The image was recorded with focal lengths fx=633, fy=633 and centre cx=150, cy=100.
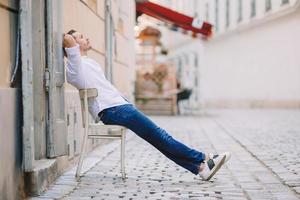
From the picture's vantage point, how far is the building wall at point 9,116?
4691 millimetres

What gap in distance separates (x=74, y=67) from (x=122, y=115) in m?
0.64

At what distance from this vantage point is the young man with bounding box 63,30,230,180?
5961 millimetres

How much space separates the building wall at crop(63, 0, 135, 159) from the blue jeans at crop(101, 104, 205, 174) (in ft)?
3.29

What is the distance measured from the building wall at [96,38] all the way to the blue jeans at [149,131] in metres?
1.00

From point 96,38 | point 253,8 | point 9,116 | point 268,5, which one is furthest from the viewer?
point 253,8

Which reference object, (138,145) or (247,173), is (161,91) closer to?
(138,145)

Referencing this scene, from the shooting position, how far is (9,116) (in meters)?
4.85

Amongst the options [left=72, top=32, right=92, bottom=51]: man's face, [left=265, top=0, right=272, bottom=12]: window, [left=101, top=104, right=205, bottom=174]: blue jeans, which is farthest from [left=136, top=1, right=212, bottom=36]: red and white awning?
[left=101, top=104, right=205, bottom=174]: blue jeans

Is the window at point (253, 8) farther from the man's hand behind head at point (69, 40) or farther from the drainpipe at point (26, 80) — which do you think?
the drainpipe at point (26, 80)

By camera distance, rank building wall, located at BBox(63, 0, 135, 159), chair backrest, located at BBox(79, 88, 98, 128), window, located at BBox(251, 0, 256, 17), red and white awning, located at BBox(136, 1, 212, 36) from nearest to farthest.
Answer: chair backrest, located at BBox(79, 88, 98, 128) < building wall, located at BBox(63, 0, 135, 159) < red and white awning, located at BBox(136, 1, 212, 36) < window, located at BBox(251, 0, 256, 17)

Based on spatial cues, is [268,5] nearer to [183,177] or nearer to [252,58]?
[252,58]

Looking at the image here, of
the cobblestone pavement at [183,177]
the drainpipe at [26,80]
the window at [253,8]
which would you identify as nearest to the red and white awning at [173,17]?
the cobblestone pavement at [183,177]

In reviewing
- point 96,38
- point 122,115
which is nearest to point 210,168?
point 122,115

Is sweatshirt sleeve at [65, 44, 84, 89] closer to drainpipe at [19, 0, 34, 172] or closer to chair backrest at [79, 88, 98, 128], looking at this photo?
chair backrest at [79, 88, 98, 128]
